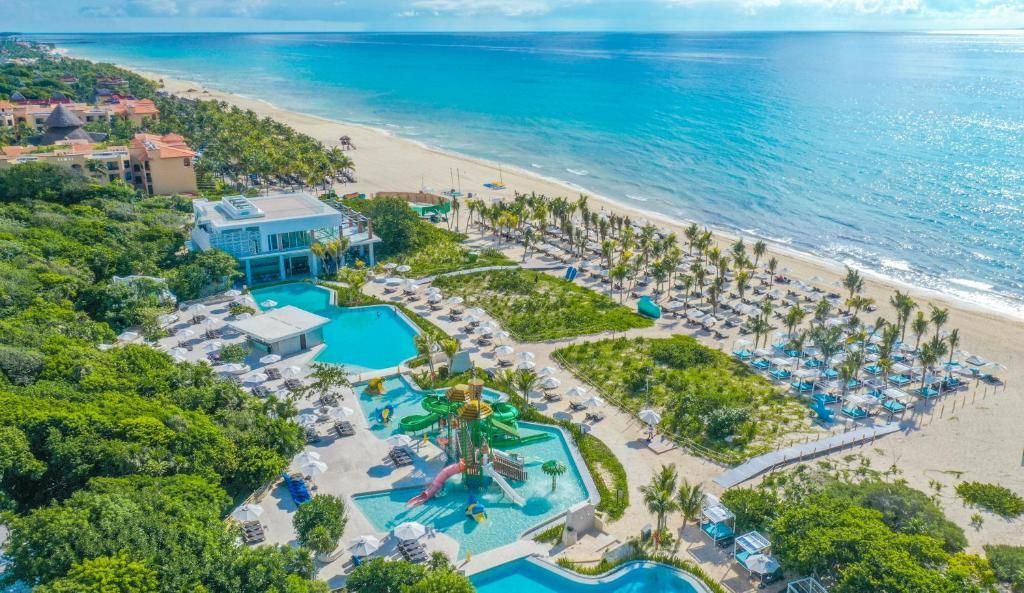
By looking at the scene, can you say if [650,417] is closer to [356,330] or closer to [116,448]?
[356,330]

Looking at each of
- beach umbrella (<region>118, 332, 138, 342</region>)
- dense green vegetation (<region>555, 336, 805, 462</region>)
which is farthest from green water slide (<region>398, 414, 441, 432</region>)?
beach umbrella (<region>118, 332, 138, 342</region>)

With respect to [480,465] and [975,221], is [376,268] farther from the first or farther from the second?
[975,221]

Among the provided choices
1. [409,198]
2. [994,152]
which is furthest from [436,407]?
[994,152]

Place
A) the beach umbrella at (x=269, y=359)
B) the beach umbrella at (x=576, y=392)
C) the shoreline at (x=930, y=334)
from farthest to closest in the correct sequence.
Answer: the beach umbrella at (x=269, y=359), the beach umbrella at (x=576, y=392), the shoreline at (x=930, y=334)

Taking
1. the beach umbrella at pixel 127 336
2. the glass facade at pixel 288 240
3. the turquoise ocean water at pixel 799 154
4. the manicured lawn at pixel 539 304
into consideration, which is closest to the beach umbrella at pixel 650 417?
the manicured lawn at pixel 539 304

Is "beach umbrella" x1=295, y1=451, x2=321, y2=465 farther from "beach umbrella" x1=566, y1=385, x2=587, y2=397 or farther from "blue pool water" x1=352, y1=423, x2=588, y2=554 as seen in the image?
"beach umbrella" x1=566, y1=385, x2=587, y2=397

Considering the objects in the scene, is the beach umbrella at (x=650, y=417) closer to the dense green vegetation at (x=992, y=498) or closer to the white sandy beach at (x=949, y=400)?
the white sandy beach at (x=949, y=400)
